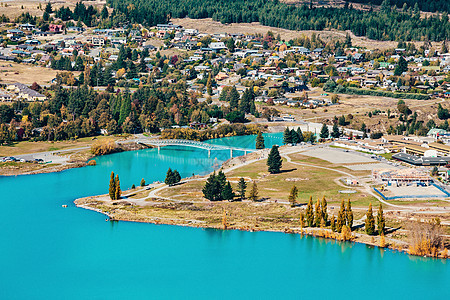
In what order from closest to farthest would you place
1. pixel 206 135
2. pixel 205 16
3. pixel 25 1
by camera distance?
pixel 206 135 → pixel 205 16 → pixel 25 1

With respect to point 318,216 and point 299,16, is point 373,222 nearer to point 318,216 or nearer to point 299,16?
point 318,216

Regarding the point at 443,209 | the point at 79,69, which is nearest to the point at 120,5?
the point at 79,69

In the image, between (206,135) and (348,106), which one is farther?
(348,106)

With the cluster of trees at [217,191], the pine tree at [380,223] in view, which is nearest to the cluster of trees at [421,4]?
the cluster of trees at [217,191]

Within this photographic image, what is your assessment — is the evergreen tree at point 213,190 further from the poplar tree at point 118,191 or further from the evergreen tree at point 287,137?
the evergreen tree at point 287,137

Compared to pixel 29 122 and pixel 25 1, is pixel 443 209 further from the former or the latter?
pixel 25 1

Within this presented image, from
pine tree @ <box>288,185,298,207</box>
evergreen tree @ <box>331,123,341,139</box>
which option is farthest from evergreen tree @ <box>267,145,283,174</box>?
evergreen tree @ <box>331,123,341,139</box>

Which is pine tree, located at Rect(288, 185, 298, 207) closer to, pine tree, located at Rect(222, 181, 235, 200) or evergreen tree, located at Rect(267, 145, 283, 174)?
pine tree, located at Rect(222, 181, 235, 200)
